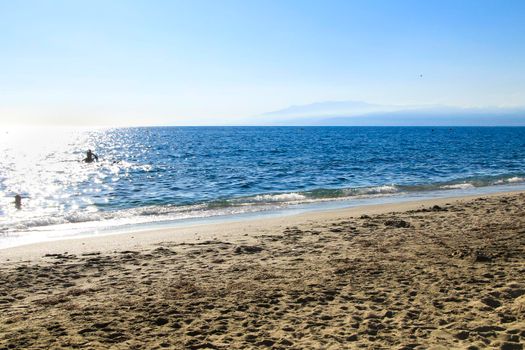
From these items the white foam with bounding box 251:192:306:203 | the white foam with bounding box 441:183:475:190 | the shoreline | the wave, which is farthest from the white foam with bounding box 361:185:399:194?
the shoreline

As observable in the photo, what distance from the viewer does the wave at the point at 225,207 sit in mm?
16938

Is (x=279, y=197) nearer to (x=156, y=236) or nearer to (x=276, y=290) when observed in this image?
(x=156, y=236)

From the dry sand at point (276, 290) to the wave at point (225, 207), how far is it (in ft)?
14.1

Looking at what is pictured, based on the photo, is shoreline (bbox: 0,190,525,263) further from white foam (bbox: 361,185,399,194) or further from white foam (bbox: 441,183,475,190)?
white foam (bbox: 441,183,475,190)

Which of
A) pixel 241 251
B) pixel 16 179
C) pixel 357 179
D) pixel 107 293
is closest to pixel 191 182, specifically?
pixel 357 179

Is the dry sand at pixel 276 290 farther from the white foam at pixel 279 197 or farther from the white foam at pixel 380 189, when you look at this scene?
the white foam at pixel 380 189

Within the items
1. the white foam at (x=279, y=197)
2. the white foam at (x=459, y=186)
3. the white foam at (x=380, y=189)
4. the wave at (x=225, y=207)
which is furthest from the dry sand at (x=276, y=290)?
the white foam at (x=459, y=186)

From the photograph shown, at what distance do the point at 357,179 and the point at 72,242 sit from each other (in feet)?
71.1

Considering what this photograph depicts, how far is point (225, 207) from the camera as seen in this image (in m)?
20.5

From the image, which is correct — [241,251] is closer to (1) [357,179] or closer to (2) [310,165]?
(1) [357,179]

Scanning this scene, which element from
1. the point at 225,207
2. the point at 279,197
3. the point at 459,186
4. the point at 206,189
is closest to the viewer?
the point at 225,207

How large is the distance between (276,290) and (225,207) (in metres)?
12.7

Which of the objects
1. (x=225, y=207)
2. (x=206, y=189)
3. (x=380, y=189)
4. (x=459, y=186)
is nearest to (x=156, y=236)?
(x=225, y=207)

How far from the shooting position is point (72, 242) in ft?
42.2
